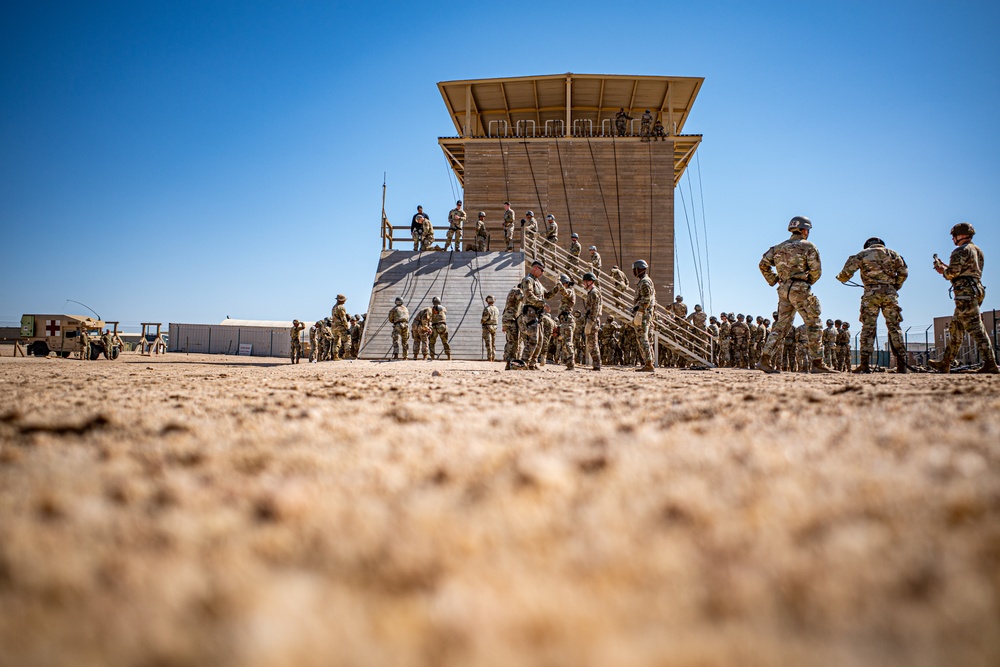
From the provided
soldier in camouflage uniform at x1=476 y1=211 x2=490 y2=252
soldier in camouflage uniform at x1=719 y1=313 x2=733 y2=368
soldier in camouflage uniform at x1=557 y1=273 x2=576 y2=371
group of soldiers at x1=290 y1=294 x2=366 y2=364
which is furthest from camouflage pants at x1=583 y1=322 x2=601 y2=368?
soldier in camouflage uniform at x1=719 y1=313 x2=733 y2=368

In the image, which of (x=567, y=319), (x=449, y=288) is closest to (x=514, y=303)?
(x=567, y=319)

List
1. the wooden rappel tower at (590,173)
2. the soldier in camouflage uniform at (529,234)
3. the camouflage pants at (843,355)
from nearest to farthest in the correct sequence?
1. the soldier in camouflage uniform at (529,234)
2. the camouflage pants at (843,355)
3. the wooden rappel tower at (590,173)

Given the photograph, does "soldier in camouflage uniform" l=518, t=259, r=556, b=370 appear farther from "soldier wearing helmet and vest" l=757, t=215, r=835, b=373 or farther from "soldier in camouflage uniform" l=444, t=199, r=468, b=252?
"soldier in camouflage uniform" l=444, t=199, r=468, b=252

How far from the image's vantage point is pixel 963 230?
7848 millimetres

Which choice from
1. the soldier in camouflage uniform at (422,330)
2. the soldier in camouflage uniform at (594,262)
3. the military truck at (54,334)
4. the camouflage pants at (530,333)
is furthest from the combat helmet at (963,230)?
the military truck at (54,334)

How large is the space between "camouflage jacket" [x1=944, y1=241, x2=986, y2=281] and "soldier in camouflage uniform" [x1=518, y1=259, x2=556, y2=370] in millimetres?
6124

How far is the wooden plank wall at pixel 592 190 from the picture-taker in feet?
80.7

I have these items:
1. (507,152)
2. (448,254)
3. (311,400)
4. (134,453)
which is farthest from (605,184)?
(134,453)

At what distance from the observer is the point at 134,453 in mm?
1831

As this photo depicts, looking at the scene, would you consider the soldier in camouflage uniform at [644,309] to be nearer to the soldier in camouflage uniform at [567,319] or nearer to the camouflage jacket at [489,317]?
the soldier in camouflage uniform at [567,319]

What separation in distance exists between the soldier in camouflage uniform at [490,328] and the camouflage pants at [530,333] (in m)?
5.02

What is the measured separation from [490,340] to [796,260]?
8.83m

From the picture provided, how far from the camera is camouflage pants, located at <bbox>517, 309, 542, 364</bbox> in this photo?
400 inches

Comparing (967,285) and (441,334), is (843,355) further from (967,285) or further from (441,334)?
(441,334)
